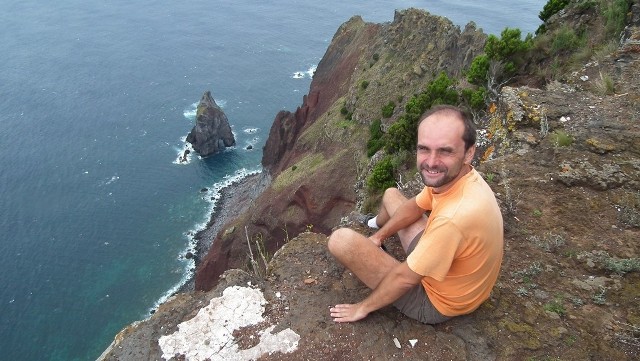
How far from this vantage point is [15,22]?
126812 millimetres

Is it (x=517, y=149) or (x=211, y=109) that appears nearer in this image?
(x=517, y=149)

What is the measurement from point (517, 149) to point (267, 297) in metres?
7.62

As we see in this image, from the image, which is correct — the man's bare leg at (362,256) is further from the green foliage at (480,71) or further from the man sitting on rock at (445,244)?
the green foliage at (480,71)

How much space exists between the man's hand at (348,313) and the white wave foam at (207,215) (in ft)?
151

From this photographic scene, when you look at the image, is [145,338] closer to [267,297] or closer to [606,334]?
[267,297]

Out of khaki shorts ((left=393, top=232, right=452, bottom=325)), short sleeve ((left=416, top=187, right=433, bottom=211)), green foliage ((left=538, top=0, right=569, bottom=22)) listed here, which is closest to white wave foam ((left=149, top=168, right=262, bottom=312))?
green foliage ((left=538, top=0, right=569, bottom=22))

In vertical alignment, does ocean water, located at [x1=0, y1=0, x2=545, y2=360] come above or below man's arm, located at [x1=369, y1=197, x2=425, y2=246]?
below

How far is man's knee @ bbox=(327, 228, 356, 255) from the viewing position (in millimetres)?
7191

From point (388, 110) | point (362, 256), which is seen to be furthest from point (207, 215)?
point (362, 256)

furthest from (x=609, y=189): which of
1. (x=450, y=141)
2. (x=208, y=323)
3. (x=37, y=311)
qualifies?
(x=37, y=311)

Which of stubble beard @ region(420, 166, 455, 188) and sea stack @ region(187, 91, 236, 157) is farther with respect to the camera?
sea stack @ region(187, 91, 236, 157)

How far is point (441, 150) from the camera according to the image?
5.93 meters

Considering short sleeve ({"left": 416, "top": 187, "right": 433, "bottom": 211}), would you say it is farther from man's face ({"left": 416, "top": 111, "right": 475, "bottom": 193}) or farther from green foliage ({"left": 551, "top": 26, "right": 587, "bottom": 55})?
green foliage ({"left": 551, "top": 26, "right": 587, "bottom": 55})

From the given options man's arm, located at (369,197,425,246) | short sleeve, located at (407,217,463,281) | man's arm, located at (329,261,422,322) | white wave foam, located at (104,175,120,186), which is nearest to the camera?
short sleeve, located at (407,217,463,281)
